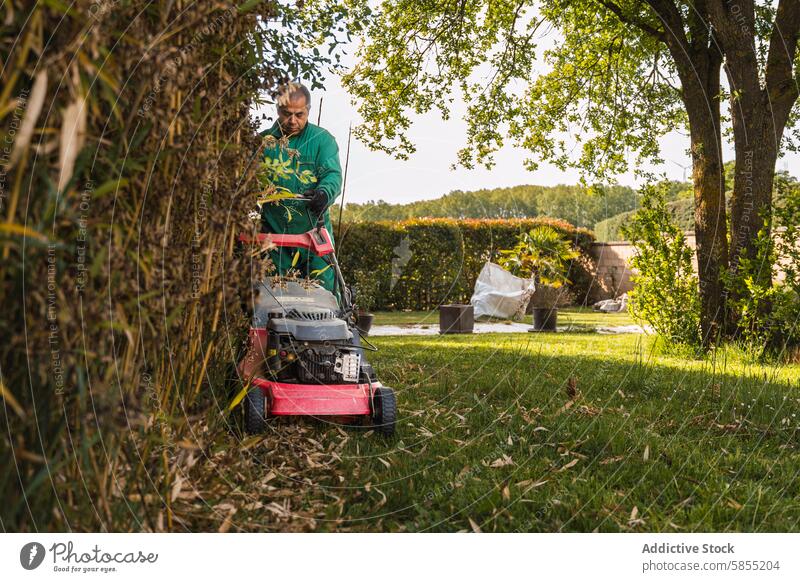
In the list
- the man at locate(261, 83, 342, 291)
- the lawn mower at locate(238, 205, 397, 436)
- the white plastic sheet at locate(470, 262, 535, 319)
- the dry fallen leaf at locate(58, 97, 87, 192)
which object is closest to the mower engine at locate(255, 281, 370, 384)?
the lawn mower at locate(238, 205, 397, 436)

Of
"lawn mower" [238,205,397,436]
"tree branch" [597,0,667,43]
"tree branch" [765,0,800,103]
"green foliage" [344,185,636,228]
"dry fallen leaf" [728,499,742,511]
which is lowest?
"dry fallen leaf" [728,499,742,511]

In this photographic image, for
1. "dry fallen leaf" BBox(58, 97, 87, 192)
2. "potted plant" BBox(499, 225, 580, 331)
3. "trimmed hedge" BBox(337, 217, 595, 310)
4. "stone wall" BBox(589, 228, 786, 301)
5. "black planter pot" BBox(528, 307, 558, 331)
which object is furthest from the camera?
"stone wall" BBox(589, 228, 786, 301)

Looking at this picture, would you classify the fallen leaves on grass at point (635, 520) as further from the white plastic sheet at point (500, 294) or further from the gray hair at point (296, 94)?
the white plastic sheet at point (500, 294)

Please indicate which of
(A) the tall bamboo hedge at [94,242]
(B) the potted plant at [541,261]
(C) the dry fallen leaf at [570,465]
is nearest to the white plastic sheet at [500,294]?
(B) the potted plant at [541,261]

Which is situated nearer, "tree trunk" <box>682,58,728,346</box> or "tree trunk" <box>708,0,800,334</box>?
"tree trunk" <box>708,0,800,334</box>

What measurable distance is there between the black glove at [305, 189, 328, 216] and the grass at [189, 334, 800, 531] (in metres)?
1.19

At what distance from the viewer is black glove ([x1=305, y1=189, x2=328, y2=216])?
347 cm

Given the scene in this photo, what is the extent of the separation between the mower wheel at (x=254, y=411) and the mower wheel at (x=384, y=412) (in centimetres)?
58

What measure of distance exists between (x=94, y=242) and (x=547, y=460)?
2.21 m

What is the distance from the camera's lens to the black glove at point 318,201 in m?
3.47

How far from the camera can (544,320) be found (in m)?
9.16

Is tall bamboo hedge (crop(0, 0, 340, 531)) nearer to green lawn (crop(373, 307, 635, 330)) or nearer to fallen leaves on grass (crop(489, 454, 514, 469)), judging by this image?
fallen leaves on grass (crop(489, 454, 514, 469))

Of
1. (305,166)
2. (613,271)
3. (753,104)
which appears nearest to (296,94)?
(305,166)
